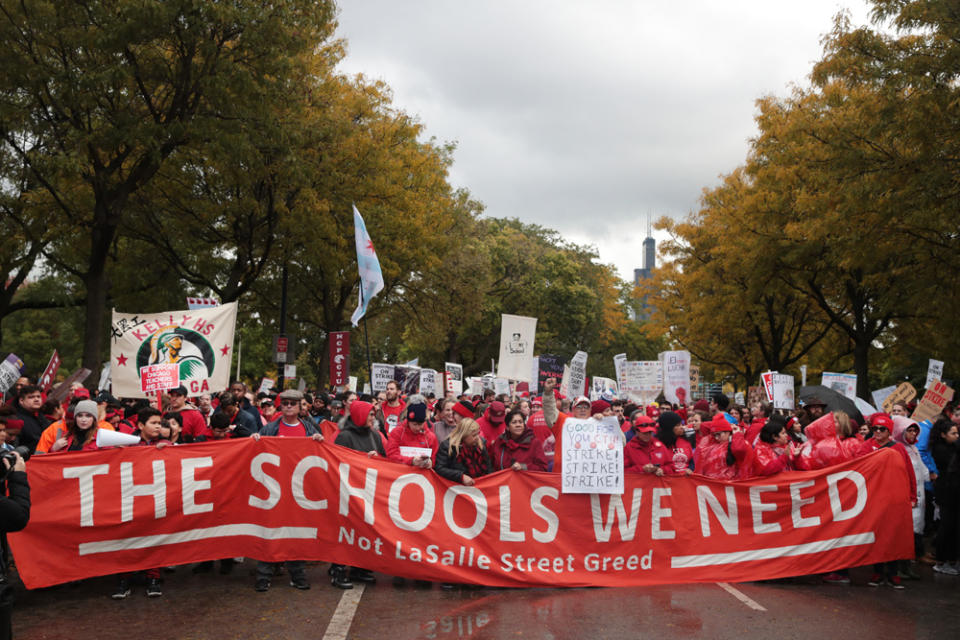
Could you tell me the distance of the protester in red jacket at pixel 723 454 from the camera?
8727 mm

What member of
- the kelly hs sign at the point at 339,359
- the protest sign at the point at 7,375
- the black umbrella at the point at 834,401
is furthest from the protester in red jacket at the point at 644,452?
the kelly hs sign at the point at 339,359

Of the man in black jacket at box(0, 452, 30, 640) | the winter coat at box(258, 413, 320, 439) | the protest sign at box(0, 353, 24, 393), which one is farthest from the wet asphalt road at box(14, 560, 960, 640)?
the protest sign at box(0, 353, 24, 393)

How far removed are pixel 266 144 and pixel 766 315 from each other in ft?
74.5

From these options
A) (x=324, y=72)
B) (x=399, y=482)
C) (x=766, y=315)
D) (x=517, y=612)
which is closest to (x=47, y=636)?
(x=399, y=482)

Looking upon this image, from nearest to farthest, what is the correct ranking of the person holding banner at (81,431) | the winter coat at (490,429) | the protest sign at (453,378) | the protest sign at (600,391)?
the person holding banner at (81,431) < the winter coat at (490,429) < the protest sign at (600,391) < the protest sign at (453,378)

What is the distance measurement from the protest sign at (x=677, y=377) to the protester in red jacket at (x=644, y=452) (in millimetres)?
11518

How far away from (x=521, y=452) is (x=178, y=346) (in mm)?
5229

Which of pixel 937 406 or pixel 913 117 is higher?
pixel 913 117

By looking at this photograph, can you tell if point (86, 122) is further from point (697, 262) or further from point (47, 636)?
point (697, 262)

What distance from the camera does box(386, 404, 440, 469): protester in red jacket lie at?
8.35 m

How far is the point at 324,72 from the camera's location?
26.9m

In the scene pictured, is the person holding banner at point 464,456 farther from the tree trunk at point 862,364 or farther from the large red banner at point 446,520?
the tree trunk at point 862,364

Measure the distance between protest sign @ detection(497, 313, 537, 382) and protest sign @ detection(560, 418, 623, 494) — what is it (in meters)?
9.79

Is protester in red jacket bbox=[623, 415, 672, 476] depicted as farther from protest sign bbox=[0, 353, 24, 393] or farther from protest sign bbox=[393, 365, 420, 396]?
protest sign bbox=[393, 365, 420, 396]
